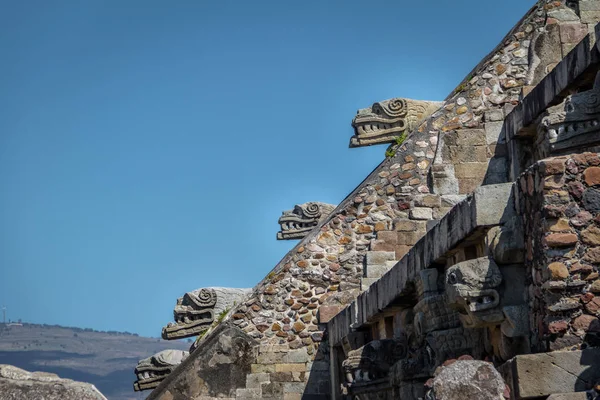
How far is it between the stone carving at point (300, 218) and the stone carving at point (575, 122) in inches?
479

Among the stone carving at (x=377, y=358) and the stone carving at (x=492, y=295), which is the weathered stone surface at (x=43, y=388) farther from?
the stone carving at (x=377, y=358)

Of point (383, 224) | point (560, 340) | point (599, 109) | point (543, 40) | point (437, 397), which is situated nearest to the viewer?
point (437, 397)

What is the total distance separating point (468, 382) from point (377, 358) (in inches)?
147

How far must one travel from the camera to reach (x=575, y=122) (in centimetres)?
694

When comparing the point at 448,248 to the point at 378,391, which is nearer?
the point at 448,248

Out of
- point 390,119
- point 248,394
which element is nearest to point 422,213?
point 390,119

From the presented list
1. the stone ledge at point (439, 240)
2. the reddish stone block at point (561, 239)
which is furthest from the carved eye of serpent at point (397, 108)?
the reddish stone block at point (561, 239)

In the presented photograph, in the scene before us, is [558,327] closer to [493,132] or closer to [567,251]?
[567,251]

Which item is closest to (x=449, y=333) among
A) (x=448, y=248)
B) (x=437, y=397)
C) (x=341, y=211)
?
(x=448, y=248)

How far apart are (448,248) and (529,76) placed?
5.16 m

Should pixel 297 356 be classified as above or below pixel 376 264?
below

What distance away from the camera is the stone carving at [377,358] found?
875cm

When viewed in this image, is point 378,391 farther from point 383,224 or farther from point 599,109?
point 383,224

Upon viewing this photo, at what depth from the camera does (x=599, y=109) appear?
6.81 metres
